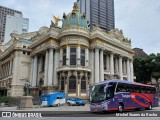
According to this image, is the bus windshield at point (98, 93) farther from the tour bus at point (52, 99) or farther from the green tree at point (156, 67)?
the green tree at point (156, 67)

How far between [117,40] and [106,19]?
116 meters

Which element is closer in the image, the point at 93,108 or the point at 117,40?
the point at 93,108

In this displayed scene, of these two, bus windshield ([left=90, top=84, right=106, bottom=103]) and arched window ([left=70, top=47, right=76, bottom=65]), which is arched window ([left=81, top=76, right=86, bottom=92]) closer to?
arched window ([left=70, top=47, right=76, bottom=65])

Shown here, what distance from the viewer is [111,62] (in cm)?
5381

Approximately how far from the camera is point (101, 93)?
772 inches

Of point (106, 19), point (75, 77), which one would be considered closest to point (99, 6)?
point (106, 19)

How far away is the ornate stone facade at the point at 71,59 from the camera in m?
46.4

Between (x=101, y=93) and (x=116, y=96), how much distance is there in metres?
A: 1.70

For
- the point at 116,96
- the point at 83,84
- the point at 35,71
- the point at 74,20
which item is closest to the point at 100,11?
the point at 74,20

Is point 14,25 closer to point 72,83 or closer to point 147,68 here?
point 147,68

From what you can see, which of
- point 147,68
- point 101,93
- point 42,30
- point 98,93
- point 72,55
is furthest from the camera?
point 147,68

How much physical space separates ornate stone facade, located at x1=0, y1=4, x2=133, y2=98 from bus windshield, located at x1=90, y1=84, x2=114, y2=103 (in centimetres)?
2433

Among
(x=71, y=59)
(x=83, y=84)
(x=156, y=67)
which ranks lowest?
(x=83, y=84)

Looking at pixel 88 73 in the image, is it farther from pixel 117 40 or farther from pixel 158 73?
pixel 158 73
